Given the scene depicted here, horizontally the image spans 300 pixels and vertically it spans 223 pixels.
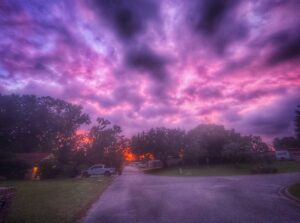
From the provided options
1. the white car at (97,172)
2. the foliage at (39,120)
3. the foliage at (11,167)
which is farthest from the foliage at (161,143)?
the foliage at (11,167)

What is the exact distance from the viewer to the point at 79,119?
64500 mm

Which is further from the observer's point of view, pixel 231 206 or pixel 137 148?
pixel 137 148

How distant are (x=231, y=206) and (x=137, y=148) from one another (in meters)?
56.1

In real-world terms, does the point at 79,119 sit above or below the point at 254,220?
above

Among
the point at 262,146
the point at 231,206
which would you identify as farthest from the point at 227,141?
the point at 231,206

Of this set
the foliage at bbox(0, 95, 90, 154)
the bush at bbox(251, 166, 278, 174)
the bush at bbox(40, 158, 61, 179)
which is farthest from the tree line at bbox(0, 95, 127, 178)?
the bush at bbox(251, 166, 278, 174)

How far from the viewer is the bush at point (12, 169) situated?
3909cm

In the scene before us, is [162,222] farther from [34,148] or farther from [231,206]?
[34,148]

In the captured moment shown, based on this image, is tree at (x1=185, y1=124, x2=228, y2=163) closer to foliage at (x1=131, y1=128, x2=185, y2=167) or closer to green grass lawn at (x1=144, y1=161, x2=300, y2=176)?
foliage at (x1=131, y1=128, x2=185, y2=167)

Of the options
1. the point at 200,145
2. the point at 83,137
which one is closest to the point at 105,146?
the point at 83,137

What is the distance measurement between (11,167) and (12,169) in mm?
331

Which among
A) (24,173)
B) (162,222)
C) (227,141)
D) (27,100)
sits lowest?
(162,222)

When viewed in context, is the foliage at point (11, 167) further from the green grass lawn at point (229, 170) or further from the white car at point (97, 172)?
the green grass lawn at point (229, 170)

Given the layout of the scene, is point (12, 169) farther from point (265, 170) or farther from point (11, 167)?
point (265, 170)
